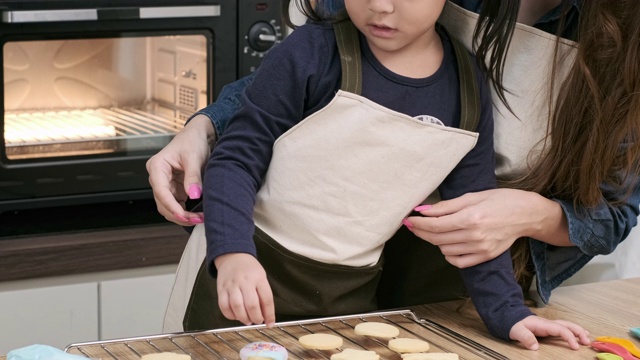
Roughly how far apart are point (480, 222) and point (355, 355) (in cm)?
24

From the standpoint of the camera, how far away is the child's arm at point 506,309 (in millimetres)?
1151

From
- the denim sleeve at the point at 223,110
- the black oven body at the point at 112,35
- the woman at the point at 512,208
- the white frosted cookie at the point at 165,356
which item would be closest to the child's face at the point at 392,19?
the woman at the point at 512,208

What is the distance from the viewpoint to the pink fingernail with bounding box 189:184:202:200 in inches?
46.0

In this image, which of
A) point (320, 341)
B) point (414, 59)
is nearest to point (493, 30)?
point (414, 59)

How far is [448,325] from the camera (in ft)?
3.97

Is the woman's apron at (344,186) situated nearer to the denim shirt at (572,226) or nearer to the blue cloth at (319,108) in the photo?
the blue cloth at (319,108)

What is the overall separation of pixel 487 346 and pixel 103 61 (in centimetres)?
115

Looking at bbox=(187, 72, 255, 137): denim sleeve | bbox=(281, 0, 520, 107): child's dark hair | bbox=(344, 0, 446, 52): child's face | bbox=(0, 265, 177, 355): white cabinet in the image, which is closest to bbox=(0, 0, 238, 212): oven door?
bbox=(0, 265, 177, 355): white cabinet

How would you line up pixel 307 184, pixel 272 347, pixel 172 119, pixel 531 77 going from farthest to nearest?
pixel 172 119, pixel 531 77, pixel 307 184, pixel 272 347

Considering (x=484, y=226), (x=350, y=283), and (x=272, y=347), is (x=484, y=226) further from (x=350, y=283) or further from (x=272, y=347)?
(x=272, y=347)

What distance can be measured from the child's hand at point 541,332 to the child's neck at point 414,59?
0.31 m

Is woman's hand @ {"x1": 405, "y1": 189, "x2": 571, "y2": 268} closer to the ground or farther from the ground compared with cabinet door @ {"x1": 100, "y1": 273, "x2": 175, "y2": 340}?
farther from the ground

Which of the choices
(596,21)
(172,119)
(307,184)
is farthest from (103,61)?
(596,21)

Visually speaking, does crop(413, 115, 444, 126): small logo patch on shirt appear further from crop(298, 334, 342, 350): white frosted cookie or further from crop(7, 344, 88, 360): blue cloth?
crop(7, 344, 88, 360): blue cloth
